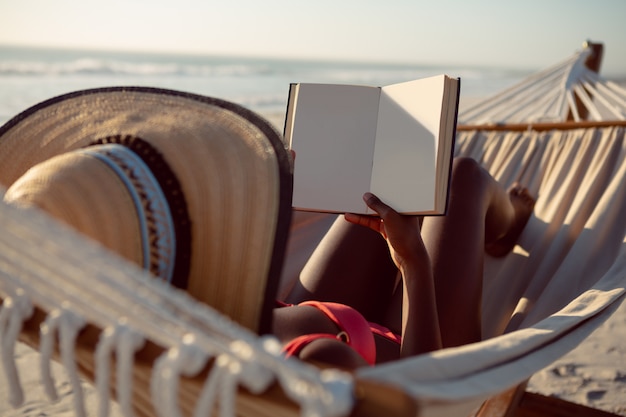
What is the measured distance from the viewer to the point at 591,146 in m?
1.88

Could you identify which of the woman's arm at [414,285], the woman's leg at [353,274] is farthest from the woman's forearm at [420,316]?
the woman's leg at [353,274]

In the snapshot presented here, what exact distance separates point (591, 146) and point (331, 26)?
88.0 ft

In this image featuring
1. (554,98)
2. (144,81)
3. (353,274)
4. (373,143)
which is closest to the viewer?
(373,143)

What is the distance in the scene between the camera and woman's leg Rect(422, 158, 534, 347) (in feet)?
3.86

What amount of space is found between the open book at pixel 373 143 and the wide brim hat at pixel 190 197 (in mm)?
402

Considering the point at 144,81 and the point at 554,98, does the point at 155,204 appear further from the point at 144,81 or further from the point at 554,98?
the point at 144,81

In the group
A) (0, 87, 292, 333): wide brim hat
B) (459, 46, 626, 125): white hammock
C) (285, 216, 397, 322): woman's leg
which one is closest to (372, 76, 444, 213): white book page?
(285, 216, 397, 322): woman's leg

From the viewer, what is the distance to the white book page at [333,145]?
1.20m

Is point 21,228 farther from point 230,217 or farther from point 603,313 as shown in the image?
point 603,313

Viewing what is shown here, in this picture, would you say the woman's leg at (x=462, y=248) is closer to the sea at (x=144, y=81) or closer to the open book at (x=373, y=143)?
the open book at (x=373, y=143)

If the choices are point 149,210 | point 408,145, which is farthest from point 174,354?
point 408,145

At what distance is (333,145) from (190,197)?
1.99 ft

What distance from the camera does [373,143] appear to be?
121 centimetres

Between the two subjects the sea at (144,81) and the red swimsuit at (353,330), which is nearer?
the red swimsuit at (353,330)
